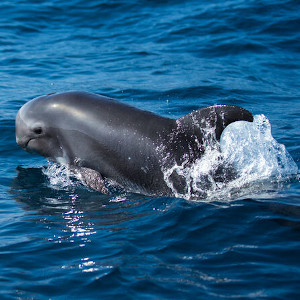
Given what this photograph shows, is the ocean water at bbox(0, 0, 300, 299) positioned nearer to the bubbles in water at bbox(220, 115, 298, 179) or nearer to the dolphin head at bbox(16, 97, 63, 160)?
the bubbles in water at bbox(220, 115, 298, 179)

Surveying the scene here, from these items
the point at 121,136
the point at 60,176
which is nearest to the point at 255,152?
the point at 121,136

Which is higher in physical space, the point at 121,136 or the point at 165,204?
the point at 121,136

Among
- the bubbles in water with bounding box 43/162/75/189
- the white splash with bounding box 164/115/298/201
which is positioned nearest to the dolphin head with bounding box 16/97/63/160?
the bubbles in water with bounding box 43/162/75/189

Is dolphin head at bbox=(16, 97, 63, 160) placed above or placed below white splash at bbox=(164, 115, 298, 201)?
above

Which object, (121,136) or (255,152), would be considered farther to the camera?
(255,152)

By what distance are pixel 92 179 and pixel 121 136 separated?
2.72ft

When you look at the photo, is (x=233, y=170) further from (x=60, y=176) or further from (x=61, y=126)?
(x=60, y=176)

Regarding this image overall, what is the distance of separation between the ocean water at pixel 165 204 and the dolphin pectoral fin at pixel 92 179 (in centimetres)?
20

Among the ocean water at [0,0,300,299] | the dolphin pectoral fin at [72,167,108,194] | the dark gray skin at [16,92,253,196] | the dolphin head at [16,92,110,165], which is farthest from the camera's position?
the dolphin head at [16,92,110,165]

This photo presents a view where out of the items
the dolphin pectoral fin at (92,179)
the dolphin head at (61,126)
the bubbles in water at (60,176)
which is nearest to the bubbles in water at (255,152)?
the dolphin pectoral fin at (92,179)

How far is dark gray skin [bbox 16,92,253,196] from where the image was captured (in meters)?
8.29

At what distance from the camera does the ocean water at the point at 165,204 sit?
19.7 feet

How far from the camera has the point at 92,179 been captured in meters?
8.92

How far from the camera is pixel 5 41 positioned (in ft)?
72.6
